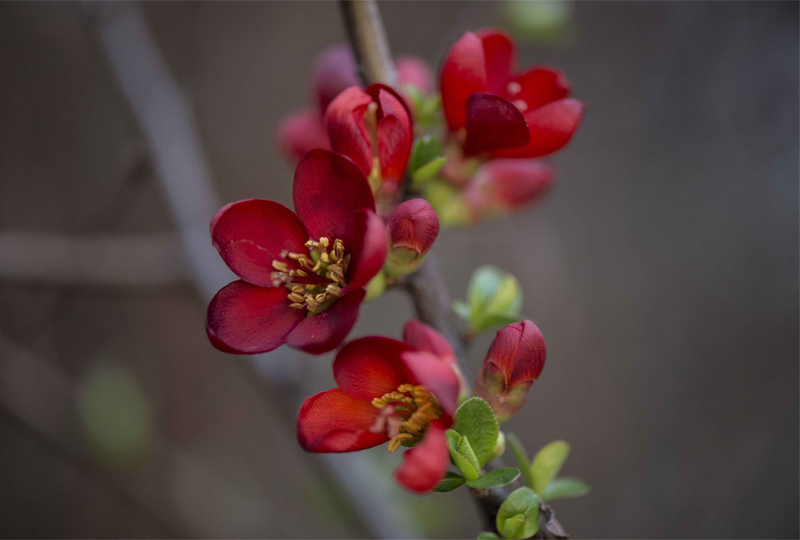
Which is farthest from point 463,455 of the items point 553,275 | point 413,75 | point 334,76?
point 553,275

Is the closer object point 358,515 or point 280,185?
point 358,515

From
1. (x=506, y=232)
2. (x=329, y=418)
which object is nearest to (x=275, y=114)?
(x=506, y=232)

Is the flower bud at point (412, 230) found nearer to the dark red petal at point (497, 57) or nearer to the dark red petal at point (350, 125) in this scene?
the dark red petal at point (350, 125)

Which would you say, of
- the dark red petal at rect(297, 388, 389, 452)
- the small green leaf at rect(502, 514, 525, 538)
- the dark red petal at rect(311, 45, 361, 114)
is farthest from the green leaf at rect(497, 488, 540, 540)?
the dark red petal at rect(311, 45, 361, 114)

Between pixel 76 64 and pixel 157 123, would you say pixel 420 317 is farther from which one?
pixel 76 64

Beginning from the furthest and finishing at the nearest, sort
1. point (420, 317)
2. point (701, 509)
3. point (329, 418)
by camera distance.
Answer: point (701, 509) → point (420, 317) → point (329, 418)

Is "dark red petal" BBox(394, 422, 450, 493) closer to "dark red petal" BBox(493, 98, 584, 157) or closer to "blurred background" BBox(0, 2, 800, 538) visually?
"dark red petal" BBox(493, 98, 584, 157)

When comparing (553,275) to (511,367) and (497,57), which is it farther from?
(511,367)
